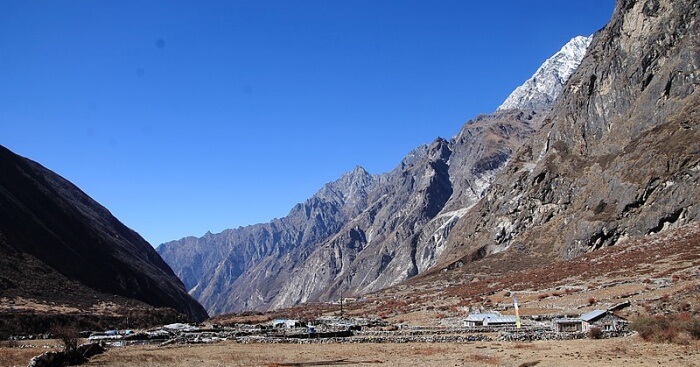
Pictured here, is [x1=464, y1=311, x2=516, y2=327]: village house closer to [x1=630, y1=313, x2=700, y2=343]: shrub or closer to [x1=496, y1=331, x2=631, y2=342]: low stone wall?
[x1=496, y1=331, x2=631, y2=342]: low stone wall

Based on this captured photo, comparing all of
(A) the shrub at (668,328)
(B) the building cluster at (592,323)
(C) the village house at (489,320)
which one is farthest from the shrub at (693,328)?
(C) the village house at (489,320)

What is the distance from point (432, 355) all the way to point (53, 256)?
4604 inches

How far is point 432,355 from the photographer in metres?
46.3

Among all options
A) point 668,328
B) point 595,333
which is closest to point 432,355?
point 595,333

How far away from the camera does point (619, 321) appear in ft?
185

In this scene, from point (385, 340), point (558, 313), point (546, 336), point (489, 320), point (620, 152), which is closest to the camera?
point (546, 336)

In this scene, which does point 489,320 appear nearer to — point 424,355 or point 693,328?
point 424,355

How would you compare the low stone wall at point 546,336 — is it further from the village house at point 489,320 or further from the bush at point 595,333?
the village house at point 489,320

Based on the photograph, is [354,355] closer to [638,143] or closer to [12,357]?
[12,357]

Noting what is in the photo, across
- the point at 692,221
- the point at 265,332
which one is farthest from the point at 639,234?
the point at 265,332

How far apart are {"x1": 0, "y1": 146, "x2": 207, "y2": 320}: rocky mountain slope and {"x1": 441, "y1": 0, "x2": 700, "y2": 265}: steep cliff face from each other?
103 meters

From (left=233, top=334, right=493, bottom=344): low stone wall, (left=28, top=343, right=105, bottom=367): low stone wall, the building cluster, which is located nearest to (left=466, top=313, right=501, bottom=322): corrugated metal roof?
(left=233, top=334, right=493, bottom=344): low stone wall

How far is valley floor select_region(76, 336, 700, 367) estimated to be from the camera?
37.9 metres

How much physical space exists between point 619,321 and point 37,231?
136 metres
